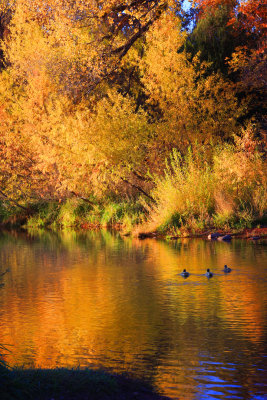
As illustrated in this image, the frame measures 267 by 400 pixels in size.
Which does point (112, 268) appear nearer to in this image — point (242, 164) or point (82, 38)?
point (242, 164)

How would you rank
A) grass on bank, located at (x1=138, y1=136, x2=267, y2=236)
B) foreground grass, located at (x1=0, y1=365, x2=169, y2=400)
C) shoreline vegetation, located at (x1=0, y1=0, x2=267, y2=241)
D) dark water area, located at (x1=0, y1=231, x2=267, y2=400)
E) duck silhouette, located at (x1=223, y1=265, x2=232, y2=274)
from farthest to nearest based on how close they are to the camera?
1. shoreline vegetation, located at (x1=0, y1=0, x2=267, y2=241)
2. grass on bank, located at (x1=138, y1=136, x2=267, y2=236)
3. duck silhouette, located at (x1=223, y1=265, x2=232, y2=274)
4. dark water area, located at (x1=0, y1=231, x2=267, y2=400)
5. foreground grass, located at (x1=0, y1=365, x2=169, y2=400)

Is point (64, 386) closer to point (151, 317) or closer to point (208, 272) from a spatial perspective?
point (151, 317)

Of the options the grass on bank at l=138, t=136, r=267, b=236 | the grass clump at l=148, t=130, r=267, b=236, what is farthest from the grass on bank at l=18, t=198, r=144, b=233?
the grass on bank at l=138, t=136, r=267, b=236

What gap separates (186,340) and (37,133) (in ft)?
84.3

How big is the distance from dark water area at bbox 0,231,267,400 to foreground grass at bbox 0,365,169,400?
0.57 m

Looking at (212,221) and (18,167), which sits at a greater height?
(18,167)

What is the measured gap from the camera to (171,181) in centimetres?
2809

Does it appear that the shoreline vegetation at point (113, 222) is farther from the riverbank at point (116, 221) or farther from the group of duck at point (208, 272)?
the group of duck at point (208, 272)

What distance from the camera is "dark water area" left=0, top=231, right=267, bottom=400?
8109 mm

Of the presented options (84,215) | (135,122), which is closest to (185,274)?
(135,122)

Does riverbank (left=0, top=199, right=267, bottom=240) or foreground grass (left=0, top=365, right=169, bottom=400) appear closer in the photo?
foreground grass (left=0, top=365, right=169, bottom=400)

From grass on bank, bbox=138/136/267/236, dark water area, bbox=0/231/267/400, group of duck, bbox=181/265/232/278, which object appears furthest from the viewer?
grass on bank, bbox=138/136/267/236

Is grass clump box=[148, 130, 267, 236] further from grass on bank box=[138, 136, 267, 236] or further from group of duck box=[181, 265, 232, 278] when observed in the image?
group of duck box=[181, 265, 232, 278]

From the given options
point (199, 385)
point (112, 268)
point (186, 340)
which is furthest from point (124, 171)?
point (199, 385)
